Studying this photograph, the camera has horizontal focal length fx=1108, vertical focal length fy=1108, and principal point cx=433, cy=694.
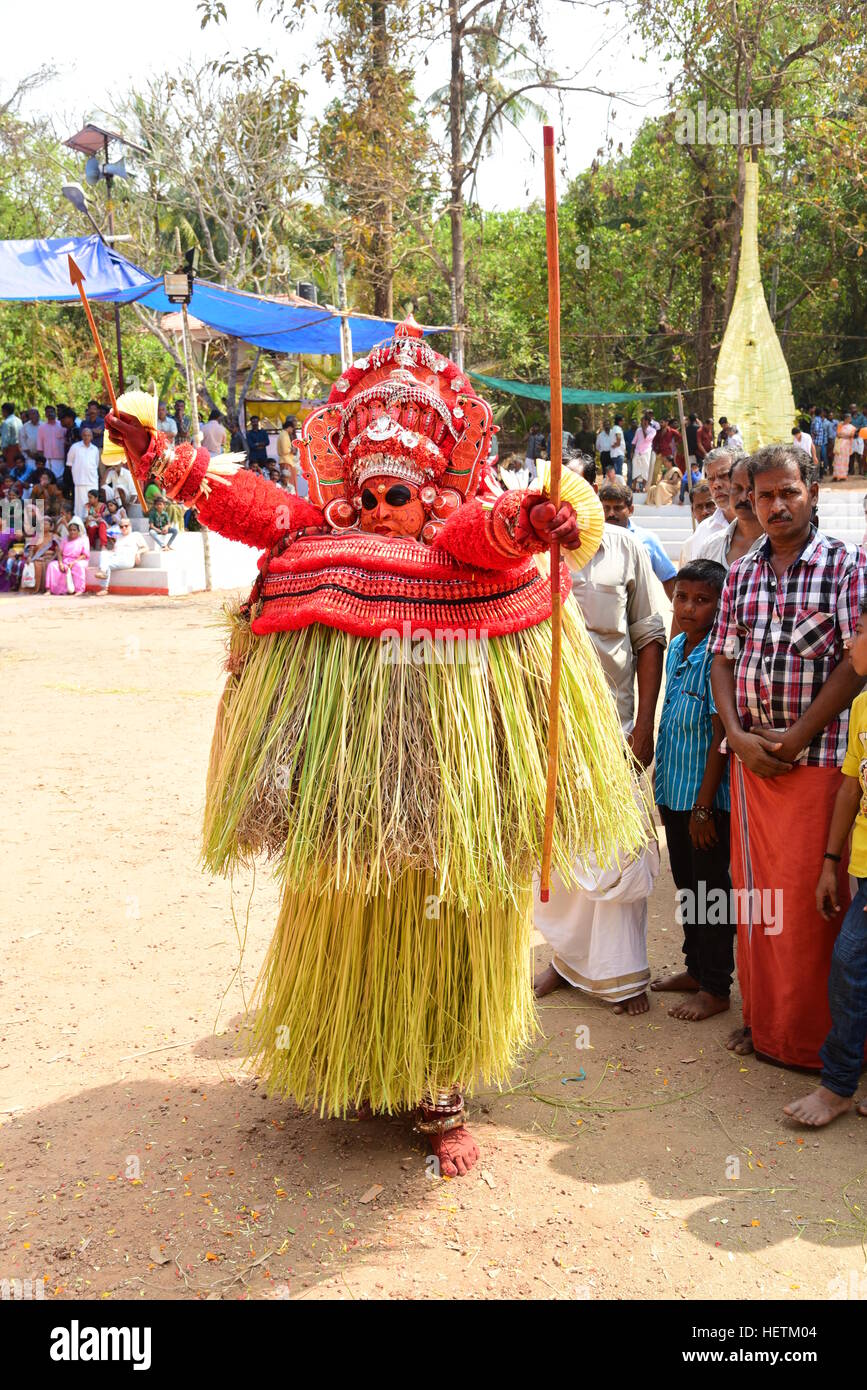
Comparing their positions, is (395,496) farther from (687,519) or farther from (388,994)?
(687,519)

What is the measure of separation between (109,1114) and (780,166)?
71.3 ft

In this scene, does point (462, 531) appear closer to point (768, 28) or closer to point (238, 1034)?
point (238, 1034)

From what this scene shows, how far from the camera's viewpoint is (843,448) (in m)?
22.7

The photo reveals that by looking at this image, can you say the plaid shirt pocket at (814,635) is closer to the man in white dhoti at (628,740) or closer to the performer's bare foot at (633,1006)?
the man in white dhoti at (628,740)

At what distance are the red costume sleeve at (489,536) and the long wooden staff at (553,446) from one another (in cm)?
9

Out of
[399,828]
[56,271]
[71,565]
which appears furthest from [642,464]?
[399,828]

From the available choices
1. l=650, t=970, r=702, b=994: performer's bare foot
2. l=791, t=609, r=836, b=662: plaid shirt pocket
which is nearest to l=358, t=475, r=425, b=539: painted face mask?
l=791, t=609, r=836, b=662: plaid shirt pocket

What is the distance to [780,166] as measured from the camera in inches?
805

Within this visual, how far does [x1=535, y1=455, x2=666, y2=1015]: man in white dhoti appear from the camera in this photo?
12.4ft

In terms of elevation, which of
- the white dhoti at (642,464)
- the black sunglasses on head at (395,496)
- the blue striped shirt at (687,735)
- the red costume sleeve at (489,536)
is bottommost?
the blue striped shirt at (687,735)

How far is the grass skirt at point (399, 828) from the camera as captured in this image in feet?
8.41

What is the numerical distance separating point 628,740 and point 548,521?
5.49ft

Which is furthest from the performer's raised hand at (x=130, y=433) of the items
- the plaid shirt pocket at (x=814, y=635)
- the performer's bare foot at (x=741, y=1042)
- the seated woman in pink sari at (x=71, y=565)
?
the seated woman in pink sari at (x=71, y=565)
